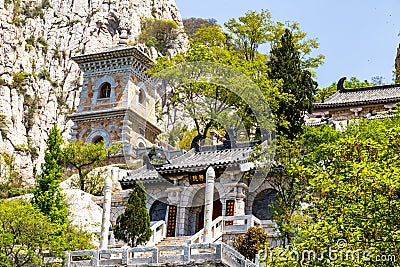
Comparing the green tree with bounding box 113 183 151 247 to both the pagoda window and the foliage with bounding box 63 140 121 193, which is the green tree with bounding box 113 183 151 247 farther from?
the pagoda window

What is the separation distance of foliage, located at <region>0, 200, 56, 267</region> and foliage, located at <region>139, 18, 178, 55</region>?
68740 millimetres

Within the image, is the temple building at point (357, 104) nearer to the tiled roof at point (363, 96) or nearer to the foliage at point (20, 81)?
the tiled roof at point (363, 96)

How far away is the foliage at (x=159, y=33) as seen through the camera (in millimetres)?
90938

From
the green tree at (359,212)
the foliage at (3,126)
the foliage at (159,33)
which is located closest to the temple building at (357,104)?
the green tree at (359,212)

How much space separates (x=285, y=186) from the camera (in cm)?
2617

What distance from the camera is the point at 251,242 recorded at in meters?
23.9

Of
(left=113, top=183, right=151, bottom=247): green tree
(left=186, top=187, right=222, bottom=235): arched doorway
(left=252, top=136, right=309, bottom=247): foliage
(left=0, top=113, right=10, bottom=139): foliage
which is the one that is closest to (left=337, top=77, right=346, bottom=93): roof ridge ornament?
(left=186, top=187, right=222, bottom=235): arched doorway

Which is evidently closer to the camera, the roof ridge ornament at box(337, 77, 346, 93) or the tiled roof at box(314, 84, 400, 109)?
the tiled roof at box(314, 84, 400, 109)

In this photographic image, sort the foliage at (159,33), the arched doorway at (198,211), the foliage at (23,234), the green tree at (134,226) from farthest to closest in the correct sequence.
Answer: the foliage at (159,33) < the arched doorway at (198,211) < the green tree at (134,226) < the foliage at (23,234)

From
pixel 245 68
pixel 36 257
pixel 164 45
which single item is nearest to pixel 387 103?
pixel 245 68

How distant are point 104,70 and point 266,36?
11724mm

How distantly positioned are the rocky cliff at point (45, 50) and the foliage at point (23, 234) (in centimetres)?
4190

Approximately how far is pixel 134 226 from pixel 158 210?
23.3 feet

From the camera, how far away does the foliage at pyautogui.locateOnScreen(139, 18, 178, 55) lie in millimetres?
90938
